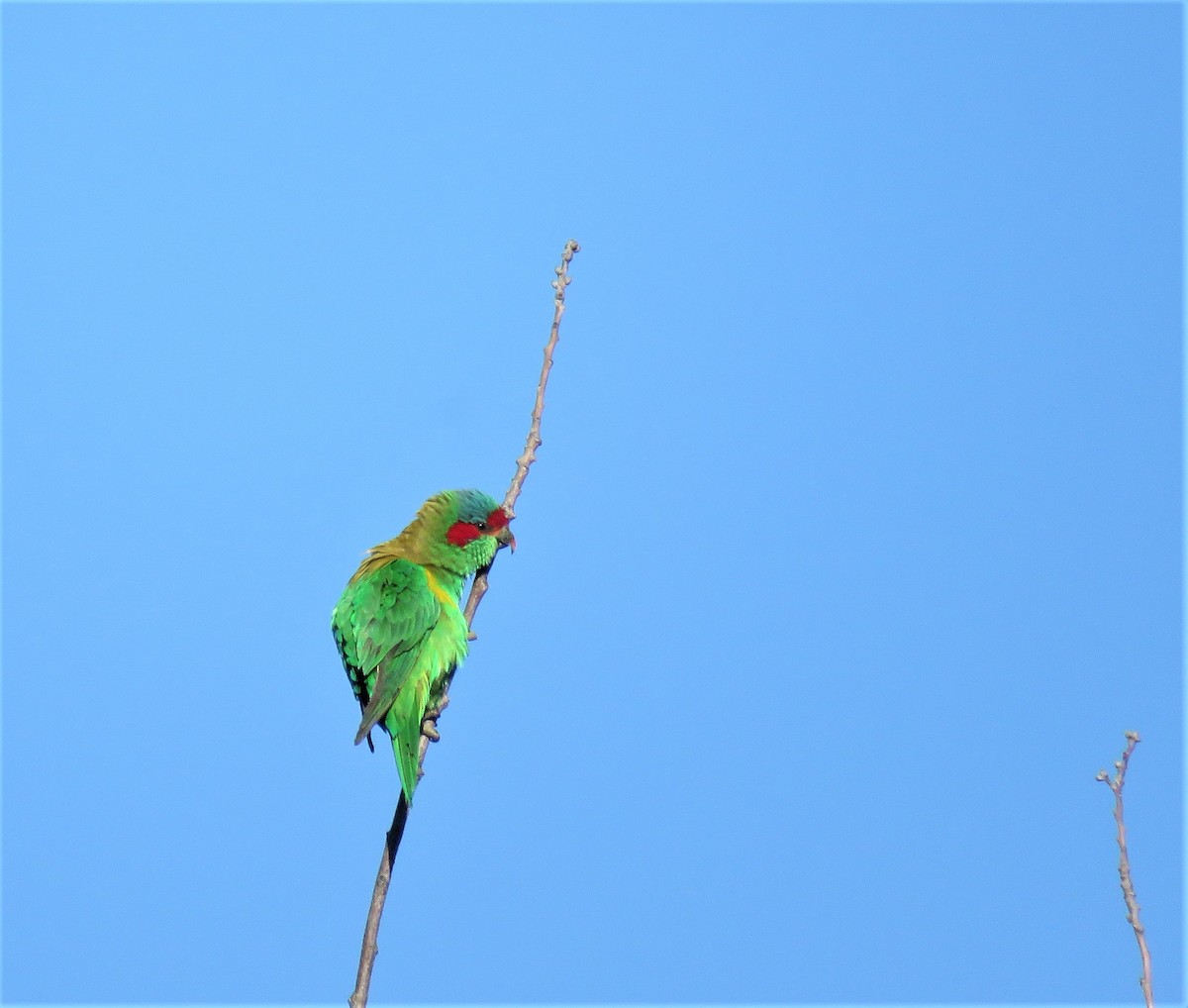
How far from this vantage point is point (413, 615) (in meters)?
6.46

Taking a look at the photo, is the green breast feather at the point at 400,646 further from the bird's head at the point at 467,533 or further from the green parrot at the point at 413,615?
the bird's head at the point at 467,533

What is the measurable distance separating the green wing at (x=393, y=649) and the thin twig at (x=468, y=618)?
0.52 feet

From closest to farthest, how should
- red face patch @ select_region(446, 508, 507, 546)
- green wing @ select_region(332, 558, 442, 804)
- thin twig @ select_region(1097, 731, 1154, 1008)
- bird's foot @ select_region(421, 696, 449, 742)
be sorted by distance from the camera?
thin twig @ select_region(1097, 731, 1154, 1008) < green wing @ select_region(332, 558, 442, 804) < bird's foot @ select_region(421, 696, 449, 742) < red face patch @ select_region(446, 508, 507, 546)

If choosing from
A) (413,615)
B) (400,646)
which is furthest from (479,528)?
(400,646)

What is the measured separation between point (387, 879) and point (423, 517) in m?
3.06

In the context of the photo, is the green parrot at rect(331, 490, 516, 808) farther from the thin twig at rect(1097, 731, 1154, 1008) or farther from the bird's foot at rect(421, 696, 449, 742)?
the thin twig at rect(1097, 731, 1154, 1008)

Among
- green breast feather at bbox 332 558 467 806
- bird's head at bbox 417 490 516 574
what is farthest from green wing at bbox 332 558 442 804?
bird's head at bbox 417 490 516 574

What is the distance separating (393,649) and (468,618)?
841 mm

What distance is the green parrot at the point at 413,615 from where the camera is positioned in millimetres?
6293

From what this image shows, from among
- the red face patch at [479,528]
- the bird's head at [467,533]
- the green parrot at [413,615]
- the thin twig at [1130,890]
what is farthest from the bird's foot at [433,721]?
the thin twig at [1130,890]

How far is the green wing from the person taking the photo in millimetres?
6227

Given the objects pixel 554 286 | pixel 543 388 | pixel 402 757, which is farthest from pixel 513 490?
pixel 402 757

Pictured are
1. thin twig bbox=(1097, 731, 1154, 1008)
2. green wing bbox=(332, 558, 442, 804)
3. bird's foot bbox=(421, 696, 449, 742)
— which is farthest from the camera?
bird's foot bbox=(421, 696, 449, 742)

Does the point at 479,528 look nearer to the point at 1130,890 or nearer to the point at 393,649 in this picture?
the point at 393,649
